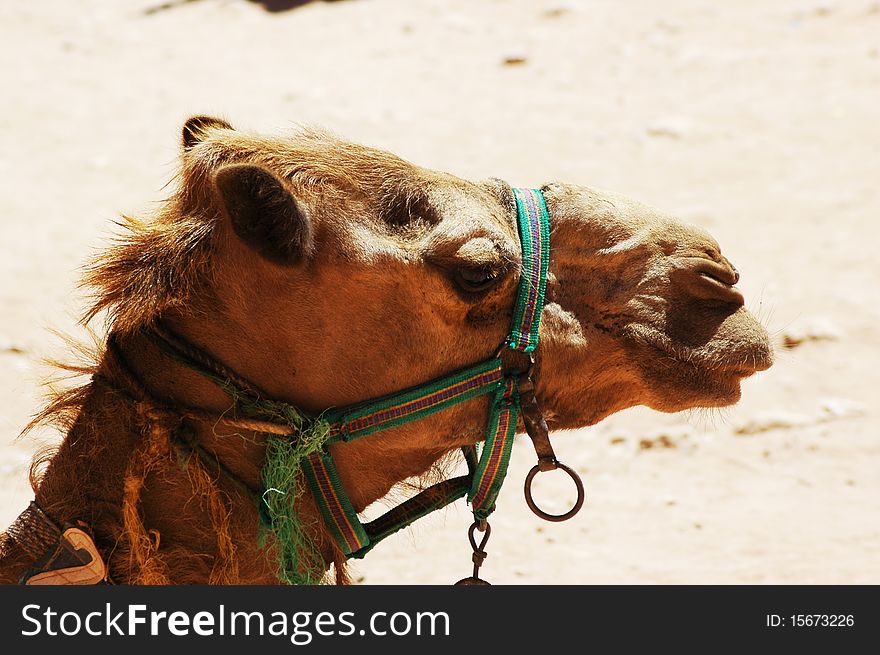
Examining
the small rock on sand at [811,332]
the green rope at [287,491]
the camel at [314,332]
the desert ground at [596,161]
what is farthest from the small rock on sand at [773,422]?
the green rope at [287,491]

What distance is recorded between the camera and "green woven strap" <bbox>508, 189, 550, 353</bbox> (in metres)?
3.03

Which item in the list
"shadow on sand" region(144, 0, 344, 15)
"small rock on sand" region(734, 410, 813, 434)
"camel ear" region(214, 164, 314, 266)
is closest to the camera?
"camel ear" region(214, 164, 314, 266)

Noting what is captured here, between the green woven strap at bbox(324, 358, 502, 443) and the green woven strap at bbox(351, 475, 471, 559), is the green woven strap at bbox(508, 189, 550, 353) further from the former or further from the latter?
the green woven strap at bbox(351, 475, 471, 559)

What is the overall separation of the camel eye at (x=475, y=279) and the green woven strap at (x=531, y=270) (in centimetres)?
13

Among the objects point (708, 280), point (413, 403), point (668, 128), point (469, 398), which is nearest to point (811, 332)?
point (668, 128)

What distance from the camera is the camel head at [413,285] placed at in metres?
2.86

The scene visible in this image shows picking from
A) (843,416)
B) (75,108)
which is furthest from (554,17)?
(843,416)

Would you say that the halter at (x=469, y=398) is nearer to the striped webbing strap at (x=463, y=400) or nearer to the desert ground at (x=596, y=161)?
the striped webbing strap at (x=463, y=400)

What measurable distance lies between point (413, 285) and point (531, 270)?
14.7 inches

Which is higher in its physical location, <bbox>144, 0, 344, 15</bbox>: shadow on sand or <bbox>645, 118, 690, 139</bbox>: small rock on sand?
<bbox>645, 118, 690, 139</bbox>: small rock on sand

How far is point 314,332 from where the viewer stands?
9.43 ft

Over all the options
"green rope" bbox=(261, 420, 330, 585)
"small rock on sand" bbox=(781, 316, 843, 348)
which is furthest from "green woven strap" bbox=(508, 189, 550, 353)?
"small rock on sand" bbox=(781, 316, 843, 348)

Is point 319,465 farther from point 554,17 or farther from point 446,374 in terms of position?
point 554,17

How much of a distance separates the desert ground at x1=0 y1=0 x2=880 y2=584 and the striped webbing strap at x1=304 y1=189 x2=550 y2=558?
674 millimetres
